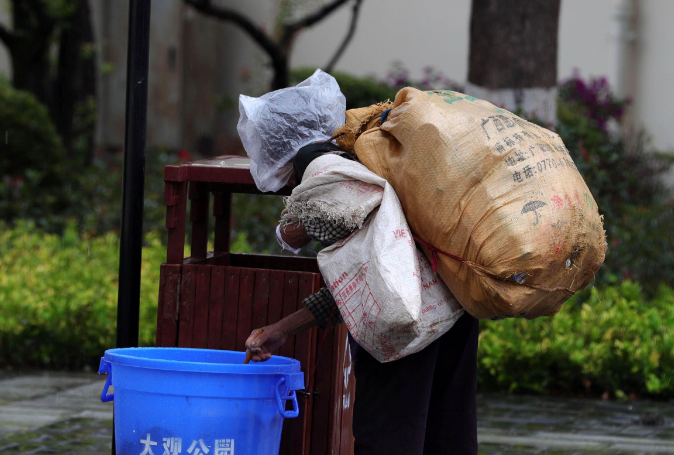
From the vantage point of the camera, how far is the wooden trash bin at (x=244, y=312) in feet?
10.1

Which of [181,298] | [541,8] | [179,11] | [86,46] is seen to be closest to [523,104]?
[541,8]

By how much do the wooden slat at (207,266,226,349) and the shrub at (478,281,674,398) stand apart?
2.66 m

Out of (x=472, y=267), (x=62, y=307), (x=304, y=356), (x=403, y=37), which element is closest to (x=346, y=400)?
(x=304, y=356)

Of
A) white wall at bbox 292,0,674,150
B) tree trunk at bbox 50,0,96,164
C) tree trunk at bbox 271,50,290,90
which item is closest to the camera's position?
tree trunk at bbox 50,0,96,164

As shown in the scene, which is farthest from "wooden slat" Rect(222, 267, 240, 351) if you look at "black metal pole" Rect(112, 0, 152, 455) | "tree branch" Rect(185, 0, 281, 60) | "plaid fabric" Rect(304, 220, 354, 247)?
"tree branch" Rect(185, 0, 281, 60)

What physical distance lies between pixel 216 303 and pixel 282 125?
747mm

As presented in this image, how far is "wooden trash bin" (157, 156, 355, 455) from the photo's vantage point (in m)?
3.07

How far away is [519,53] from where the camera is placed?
7145 mm

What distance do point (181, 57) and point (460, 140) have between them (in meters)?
15.7

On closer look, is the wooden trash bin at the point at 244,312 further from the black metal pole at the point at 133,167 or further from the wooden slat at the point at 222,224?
the wooden slat at the point at 222,224

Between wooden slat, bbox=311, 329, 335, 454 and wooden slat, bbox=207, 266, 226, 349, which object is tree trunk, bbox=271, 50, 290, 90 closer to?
wooden slat, bbox=207, 266, 226, 349

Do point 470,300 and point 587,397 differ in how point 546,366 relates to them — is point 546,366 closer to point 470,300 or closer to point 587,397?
point 587,397

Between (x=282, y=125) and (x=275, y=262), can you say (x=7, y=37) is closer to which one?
(x=275, y=262)

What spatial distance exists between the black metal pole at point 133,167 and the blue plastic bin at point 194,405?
0.54m
